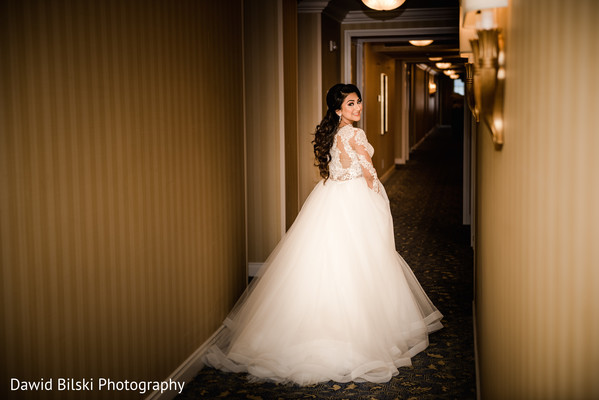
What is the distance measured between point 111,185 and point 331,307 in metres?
1.64

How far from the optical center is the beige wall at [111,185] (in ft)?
6.57

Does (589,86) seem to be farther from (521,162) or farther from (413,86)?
(413,86)

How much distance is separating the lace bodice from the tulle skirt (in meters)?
0.06

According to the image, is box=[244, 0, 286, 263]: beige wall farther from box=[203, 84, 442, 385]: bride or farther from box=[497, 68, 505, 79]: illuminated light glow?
box=[497, 68, 505, 79]: illuminated light glow

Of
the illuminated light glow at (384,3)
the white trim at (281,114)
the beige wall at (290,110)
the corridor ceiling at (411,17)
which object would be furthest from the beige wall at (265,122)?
the corridor ceiling at (411,17)

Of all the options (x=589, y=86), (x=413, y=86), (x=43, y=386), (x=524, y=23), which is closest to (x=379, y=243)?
(x=43, y=386)

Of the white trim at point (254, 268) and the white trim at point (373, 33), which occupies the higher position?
the white trim at point (373, 33)

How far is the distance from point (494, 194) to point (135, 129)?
1.59 meters

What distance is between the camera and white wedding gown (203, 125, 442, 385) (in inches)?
138

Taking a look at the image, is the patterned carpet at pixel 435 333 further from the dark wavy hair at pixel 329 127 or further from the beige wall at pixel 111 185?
the dark wavy hair at pixel 329 127

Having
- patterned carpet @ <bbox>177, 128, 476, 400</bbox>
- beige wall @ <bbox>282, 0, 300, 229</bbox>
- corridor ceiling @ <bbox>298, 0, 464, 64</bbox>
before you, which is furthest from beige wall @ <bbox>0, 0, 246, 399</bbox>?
corridor ceiling @ <bbox>298, 0, 464, 64</bbox>

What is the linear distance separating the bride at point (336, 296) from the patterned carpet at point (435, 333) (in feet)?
0.29

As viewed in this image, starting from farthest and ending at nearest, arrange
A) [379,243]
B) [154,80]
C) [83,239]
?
[379,243]
[154,80]
[83,239]

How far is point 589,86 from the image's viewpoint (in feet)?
3.31
